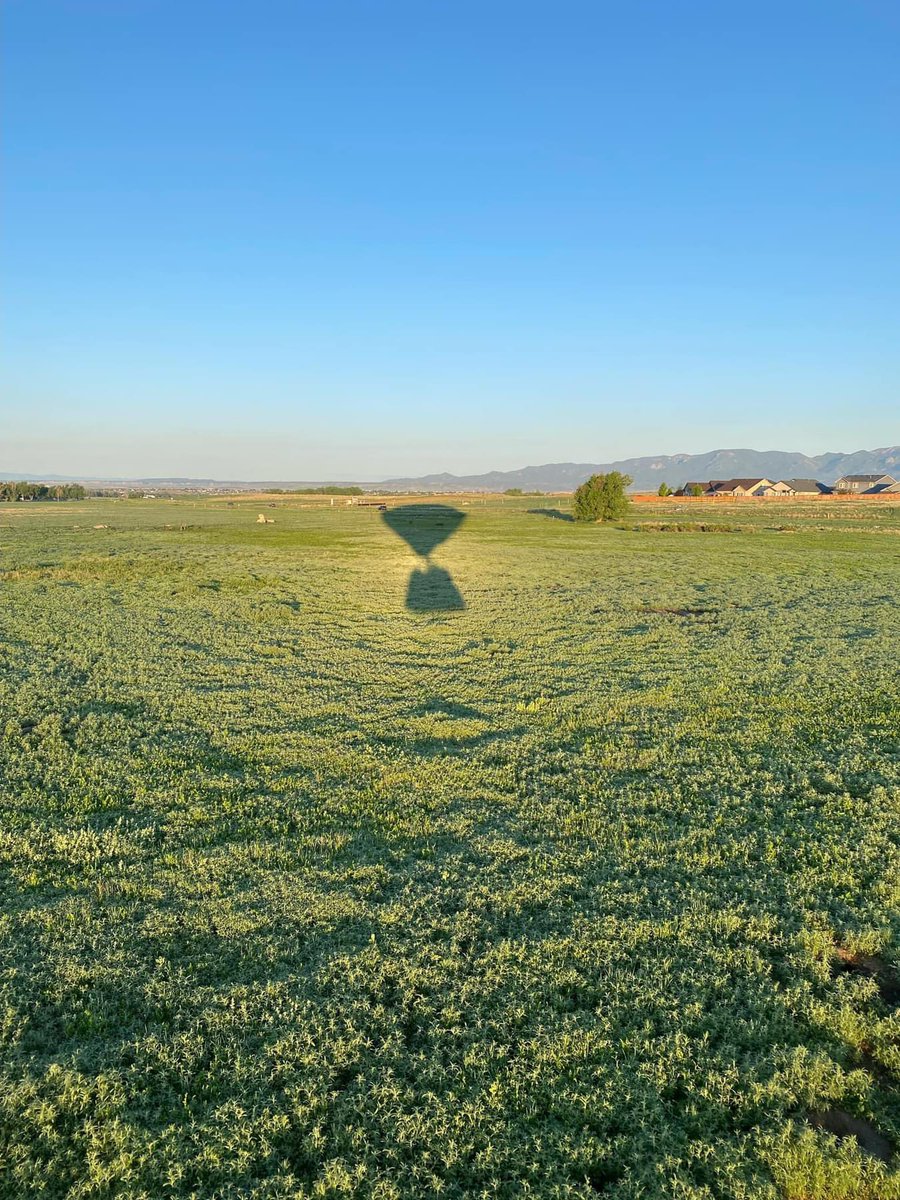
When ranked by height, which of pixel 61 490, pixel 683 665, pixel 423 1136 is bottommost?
pixel 423 1136

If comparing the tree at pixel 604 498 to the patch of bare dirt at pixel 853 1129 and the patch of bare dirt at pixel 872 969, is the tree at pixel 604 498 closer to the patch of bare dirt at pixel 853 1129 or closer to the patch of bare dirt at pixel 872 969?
the patch of bare dirt at pixel 872 969

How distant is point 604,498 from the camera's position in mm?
74500

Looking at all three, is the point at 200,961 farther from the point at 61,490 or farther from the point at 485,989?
the point at 61,490

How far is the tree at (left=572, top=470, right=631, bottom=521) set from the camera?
74.4 meters

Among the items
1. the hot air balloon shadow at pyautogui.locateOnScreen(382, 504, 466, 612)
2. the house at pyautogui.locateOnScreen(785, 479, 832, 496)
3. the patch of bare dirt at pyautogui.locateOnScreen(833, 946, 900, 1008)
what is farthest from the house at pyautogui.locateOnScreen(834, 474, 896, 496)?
the patch of bare dirt at pyautogui.locateOnScreen(833, 946, 900, 1008)

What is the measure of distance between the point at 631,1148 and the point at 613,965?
1658 millimetres

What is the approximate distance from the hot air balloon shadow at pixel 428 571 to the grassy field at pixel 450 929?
9.66 m

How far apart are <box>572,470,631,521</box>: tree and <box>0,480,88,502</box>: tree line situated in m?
124

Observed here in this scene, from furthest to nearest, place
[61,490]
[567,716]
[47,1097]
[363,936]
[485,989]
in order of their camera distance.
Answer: [61,490] < [567,716] < [363,936] < [485,989] < [47,1097]

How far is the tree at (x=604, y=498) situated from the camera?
74.4 m

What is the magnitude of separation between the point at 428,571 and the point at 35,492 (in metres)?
144

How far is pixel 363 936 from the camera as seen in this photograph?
241 inches

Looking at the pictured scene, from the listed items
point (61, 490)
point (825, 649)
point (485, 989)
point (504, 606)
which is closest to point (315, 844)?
point (485, 989)

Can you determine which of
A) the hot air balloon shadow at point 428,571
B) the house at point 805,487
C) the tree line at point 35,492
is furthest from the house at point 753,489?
the tree line at point 35,492
